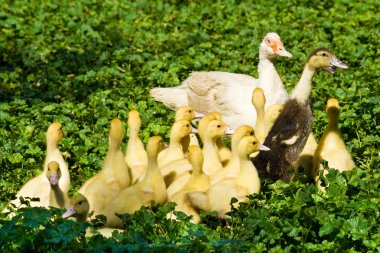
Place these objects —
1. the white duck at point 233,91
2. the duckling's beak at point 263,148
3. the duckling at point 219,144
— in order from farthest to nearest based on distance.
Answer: the white duck at point 233,91
the duckling at point 219,144
the duckling's beak at point 263,148

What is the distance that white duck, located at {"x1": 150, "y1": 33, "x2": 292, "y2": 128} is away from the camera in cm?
1021

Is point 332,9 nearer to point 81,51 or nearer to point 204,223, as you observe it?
point 81,51

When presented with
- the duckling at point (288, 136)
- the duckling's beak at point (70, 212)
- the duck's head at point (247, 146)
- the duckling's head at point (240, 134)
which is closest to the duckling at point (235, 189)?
the duck's head at point (247, 146)

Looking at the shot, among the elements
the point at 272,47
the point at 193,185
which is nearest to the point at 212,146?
the point at 193,185

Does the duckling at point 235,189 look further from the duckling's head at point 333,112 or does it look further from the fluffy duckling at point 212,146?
the duckling's head at point 333,112

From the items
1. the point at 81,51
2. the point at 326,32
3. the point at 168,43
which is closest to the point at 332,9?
the point at 326,32

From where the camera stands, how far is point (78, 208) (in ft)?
24.6

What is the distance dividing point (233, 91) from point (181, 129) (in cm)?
161

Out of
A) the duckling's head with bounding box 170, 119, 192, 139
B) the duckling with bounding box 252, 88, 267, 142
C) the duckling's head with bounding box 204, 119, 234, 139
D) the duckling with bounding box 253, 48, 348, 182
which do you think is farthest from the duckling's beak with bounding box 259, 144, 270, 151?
the duckling with bounding box 252, 88, 267, 142

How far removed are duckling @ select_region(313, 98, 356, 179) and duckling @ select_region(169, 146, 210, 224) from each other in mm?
1005

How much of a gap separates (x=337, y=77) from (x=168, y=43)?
Result: 252 cm

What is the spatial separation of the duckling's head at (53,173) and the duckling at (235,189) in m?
0.99

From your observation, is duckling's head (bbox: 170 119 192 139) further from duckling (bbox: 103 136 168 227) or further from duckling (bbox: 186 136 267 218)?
duckling (bbox: 186 136 267 218)

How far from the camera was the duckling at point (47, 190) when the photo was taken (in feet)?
25.8
